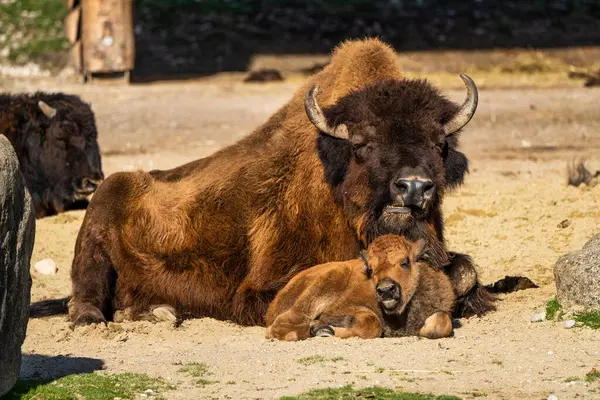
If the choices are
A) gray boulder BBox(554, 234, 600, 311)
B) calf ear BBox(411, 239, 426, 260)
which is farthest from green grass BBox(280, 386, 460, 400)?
gray boulder BBox(554, 234, 600, 311)

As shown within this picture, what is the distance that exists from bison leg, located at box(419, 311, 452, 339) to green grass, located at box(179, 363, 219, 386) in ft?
5.51

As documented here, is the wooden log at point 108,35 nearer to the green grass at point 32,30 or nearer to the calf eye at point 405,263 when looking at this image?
the green grass at point 32,30

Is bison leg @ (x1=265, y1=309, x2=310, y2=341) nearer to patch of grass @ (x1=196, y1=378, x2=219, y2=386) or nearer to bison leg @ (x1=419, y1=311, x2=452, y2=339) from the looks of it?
bison leg @ (x1=419, y1=311, x2=452, y2=339)

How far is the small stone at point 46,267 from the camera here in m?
12.9

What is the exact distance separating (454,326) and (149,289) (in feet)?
9.10

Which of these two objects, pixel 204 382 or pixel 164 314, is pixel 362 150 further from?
pixel 204 382

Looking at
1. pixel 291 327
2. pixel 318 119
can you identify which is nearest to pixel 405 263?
pixel 291 327

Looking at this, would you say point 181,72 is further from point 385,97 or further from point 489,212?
point 385,97

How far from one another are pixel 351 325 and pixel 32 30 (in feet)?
51.1

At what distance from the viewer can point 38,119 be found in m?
16.6

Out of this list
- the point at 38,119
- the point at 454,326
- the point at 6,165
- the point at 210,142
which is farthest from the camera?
the point at 210,142

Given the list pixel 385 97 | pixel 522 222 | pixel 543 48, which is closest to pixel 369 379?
pixel 385 97

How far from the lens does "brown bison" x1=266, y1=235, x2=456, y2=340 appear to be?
343 inches

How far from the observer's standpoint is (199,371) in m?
7.93
